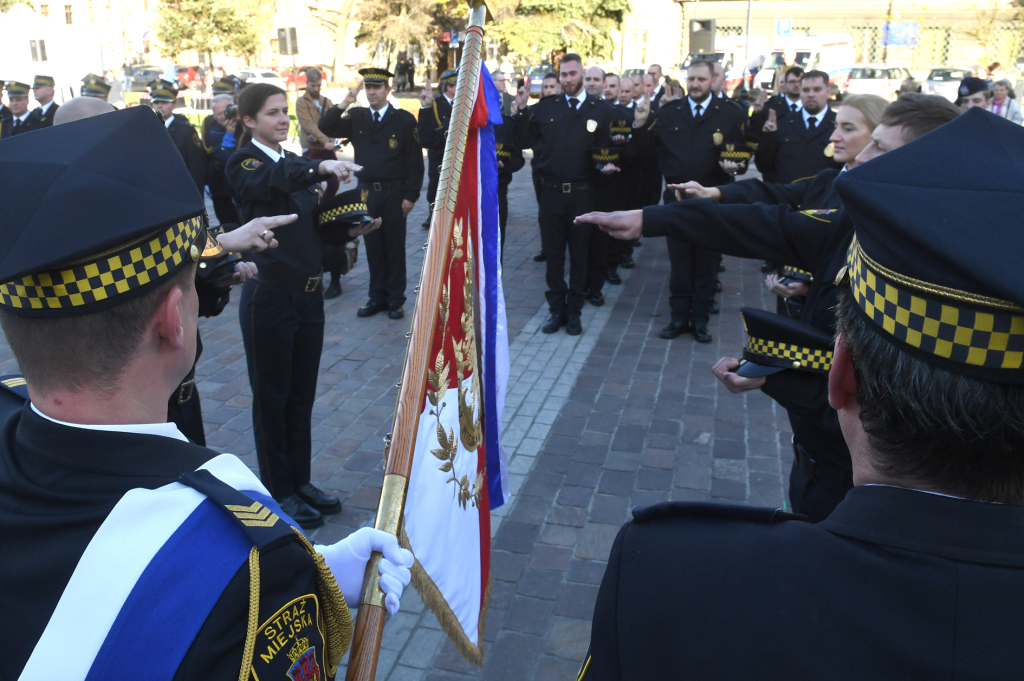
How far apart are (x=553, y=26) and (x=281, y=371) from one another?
37.6m

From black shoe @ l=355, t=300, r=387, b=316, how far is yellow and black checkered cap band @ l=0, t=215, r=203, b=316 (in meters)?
6.19

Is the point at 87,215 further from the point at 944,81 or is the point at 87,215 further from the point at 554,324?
the point at 944,81

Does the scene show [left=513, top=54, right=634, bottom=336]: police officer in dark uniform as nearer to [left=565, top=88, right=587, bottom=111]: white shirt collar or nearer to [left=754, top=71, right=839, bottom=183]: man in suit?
[left=565, top=88, right=587, bottom=111]: white shirt collar

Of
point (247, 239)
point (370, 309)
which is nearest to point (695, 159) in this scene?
point (370, 309)

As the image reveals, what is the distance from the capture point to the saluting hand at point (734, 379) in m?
2.61

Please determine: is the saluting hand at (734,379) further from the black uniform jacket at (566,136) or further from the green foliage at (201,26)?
A: the green foliage at (201,26)

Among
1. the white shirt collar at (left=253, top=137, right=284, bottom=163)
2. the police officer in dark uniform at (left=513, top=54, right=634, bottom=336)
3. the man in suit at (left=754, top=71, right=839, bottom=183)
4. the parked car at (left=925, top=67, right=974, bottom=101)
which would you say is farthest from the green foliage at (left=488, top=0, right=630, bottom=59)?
the white shirt collar at (left=253, top=137, right=284, bottom=163)

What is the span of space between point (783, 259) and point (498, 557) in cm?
196

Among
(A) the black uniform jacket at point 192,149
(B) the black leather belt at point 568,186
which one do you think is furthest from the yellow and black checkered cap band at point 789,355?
(A) the black uniform jacket at point 192,149

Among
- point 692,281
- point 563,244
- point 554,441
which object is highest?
point 563,244

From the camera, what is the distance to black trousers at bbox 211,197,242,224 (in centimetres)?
836

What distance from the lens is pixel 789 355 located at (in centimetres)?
249

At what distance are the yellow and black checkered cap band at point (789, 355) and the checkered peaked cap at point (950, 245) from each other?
4.70 ft

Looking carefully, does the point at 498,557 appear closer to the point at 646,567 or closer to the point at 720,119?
the point at 646,567
